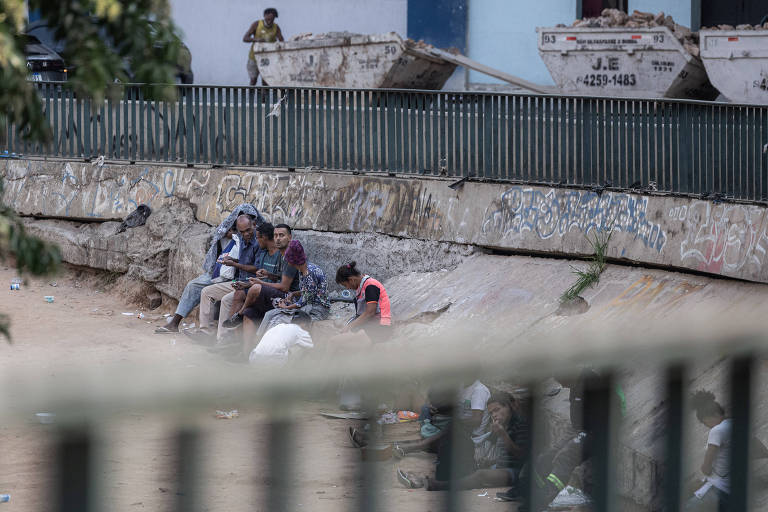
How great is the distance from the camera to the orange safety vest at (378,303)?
10828 millimetres

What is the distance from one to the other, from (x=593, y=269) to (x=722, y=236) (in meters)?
1.43

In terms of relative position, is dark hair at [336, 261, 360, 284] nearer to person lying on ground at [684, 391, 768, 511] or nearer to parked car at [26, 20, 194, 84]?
parked car at [26, 20, 194, 84]

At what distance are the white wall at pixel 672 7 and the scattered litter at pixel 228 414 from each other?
17.5 meters

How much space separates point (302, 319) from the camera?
11516mm

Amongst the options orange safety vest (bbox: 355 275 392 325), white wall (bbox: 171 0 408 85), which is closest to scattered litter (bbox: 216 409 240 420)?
orange safety vest (bbox: 355 275 392 325)

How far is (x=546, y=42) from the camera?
14344 millimetres

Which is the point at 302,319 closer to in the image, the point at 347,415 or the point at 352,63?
the point at 352,63

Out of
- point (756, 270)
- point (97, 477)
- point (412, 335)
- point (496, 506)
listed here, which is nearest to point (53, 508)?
point (97, 477)

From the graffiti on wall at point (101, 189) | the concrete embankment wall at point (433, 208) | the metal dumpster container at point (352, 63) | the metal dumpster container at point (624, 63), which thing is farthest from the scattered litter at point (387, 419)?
the metal dumpster container at point (352, 63)

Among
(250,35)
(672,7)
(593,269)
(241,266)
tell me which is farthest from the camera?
(672,7)

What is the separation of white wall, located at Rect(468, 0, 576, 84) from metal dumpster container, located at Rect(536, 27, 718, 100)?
4699mm

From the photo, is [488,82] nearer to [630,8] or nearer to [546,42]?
[630,8]

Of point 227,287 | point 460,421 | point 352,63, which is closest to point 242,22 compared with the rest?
point 352,63

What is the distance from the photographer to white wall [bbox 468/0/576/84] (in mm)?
19047
